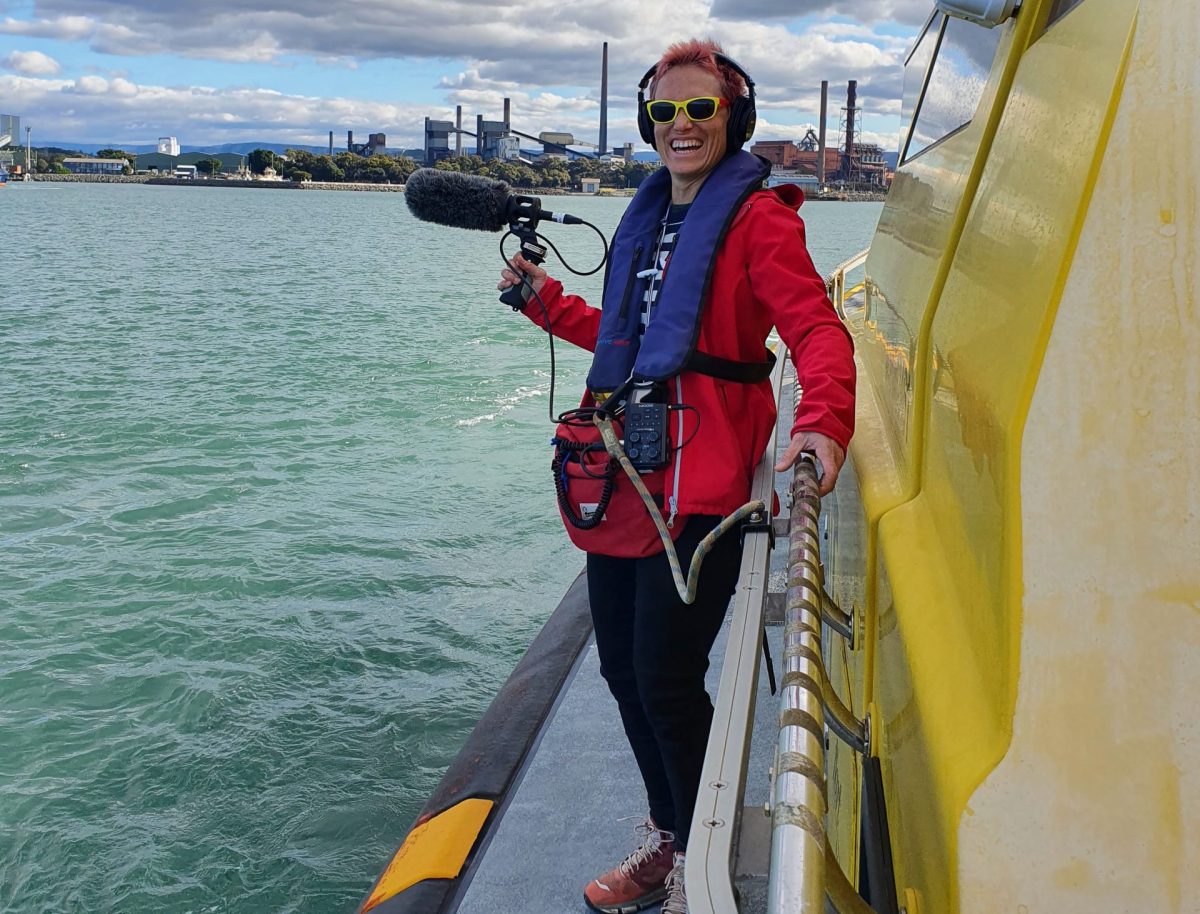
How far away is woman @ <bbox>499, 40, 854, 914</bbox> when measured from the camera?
2.64m

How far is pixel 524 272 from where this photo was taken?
3150 millimetres

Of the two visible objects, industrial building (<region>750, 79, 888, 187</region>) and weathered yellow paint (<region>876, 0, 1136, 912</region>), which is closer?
weathered yellow paint (<region>876, 0, 1136, 912</region>)

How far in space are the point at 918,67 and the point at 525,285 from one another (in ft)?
5.19

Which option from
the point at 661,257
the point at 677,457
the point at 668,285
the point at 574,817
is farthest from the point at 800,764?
the point at 574,817

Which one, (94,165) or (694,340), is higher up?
(94,165)

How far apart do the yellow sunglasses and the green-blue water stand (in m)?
3.58

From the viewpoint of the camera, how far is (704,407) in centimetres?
268

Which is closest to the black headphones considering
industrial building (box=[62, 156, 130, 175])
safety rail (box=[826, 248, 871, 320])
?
safety rail (box=[826, 248, 871, 320])

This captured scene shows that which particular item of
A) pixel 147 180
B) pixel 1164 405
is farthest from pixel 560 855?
pixel 147 180

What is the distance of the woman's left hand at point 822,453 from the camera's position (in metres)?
2.27

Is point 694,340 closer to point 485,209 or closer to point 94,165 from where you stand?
point 485,209

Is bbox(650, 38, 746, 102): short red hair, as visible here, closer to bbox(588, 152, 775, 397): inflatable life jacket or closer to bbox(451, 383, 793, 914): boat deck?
bbox(588, 152, 775, 397): inflatable life jacket

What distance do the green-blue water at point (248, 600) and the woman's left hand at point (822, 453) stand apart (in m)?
3.47

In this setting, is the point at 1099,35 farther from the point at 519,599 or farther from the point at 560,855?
the point at 519,599
